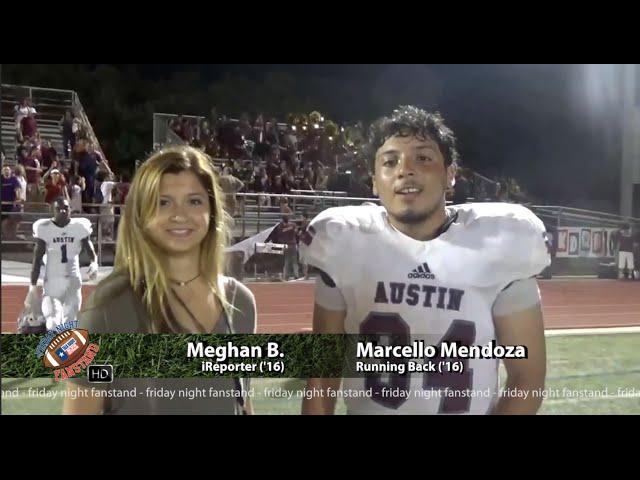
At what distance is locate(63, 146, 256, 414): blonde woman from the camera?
2.58 m

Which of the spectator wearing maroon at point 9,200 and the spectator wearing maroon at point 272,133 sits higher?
the spectator wearing maroon at point 272,133

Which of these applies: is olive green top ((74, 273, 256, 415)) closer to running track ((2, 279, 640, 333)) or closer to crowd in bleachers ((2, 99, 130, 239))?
running track ((2, 279, 640, 333))

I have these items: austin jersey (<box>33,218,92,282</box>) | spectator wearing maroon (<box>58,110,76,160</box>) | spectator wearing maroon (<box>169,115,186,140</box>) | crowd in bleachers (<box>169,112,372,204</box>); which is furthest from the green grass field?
spectator wearing maroon (<box>169,115,186,140</box>)

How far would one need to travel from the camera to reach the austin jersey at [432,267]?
2768 mm

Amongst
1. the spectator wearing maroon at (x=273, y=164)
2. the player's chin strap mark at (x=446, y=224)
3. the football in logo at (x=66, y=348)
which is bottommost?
the football in logo at (x=66, y=348)

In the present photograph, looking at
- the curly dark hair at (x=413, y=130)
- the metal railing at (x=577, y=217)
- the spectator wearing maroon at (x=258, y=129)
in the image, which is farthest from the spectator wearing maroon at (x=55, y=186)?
the metal railing at (x=577, y=217)

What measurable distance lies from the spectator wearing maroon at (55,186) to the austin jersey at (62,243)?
11cm

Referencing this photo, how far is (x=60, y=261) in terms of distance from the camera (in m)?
2.94

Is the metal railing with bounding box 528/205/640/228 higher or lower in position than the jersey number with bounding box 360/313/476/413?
higher

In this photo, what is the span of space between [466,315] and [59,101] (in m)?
1.82

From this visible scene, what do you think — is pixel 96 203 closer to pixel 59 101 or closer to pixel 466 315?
pixel 59 101

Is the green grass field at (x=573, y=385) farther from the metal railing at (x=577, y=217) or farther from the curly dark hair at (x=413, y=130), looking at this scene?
the curly dark hair at (x=413, y=130)
